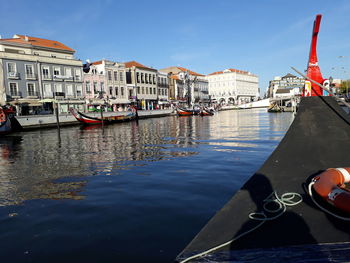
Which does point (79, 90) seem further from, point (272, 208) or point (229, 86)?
point (229, 86)

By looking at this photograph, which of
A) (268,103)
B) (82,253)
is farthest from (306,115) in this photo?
(268,103)

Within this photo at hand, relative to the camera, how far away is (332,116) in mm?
5551

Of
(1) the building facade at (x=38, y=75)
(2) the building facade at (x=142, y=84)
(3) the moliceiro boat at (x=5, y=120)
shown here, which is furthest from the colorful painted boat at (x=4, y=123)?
(2) the building facade at (x=142, y=84)

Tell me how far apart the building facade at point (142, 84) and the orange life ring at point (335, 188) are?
55.8 m

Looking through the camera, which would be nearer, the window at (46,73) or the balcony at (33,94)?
the balcony at (33,94)

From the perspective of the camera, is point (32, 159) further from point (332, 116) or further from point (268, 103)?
Answer: point (268, 103)

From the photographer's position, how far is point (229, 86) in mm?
122500

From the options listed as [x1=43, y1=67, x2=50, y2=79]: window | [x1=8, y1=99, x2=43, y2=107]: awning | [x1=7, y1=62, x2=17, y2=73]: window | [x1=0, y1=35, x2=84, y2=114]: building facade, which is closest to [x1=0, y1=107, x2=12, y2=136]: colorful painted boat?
[x1=0, y1=35, x2=84, y2=114]: building facade

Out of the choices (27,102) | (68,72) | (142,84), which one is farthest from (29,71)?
(142,84)

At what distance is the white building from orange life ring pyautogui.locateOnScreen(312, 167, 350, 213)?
4621 inches

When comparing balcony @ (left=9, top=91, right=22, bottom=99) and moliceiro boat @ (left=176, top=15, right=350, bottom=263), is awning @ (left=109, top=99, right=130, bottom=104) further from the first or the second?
moliceiro boat @ (left=176, top=15, right=350, bottom=263)

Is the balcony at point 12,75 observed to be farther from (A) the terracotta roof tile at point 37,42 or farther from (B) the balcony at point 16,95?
(A) the terracotta roof tile at point 37,42

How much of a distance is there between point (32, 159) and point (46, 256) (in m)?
9.72

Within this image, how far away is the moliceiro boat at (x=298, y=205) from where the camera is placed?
310 centimetres
